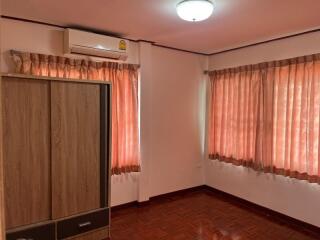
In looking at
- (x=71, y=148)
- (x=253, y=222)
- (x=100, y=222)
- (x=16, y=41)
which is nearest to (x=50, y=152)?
(x=71, y=148)

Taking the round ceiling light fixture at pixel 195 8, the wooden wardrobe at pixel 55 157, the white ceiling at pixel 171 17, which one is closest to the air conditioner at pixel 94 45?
the white ceiling at pixel 171 17

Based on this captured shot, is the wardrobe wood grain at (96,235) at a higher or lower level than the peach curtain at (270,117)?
lower

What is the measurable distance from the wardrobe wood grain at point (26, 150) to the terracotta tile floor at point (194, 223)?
101 cm

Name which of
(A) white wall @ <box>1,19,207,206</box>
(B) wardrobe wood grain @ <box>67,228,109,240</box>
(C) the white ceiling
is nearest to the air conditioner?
(C) the white ceiling

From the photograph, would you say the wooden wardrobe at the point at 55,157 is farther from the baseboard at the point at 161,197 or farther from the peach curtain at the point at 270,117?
the peach curtain at the point at 270,117

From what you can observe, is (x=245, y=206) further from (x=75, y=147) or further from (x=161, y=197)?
(x=75, y=147)

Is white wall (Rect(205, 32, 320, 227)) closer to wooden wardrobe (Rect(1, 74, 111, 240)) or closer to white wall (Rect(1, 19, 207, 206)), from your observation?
white wall (Rect(1, 19, 207, 206))

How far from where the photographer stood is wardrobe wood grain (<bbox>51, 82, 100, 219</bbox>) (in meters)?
2.38

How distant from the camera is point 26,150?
2236mm

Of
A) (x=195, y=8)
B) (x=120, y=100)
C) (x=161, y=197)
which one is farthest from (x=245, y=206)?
(x=195, y=8)

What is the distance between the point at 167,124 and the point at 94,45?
1648 mm

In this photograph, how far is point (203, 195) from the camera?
4121 mm

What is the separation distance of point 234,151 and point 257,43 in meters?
1.62

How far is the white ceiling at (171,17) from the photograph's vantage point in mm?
2205
